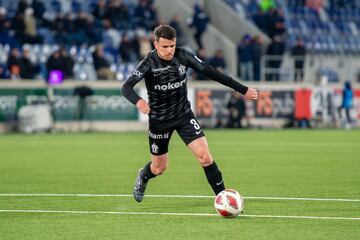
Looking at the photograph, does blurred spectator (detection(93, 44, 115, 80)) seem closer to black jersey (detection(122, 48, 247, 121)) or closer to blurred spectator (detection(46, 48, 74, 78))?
blurred spectator (detection(46, 48, 74, 78))

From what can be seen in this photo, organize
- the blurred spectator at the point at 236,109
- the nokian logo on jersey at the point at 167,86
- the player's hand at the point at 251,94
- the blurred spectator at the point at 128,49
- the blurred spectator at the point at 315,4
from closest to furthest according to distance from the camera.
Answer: the player's hand at the point at 251,94 < the nokian logo on jersey at the point at 167,86 < the blurred spectator at the point at 128,49 < the blurred spectator at the point at 236,109 < the blurred spectator at the point at 315,4

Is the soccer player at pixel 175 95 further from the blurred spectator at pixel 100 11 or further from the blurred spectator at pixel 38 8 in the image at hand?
the blurred spectator at pixel 100 11

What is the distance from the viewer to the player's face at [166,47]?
1129 centimetres

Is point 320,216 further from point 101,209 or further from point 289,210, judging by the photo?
point 101,209

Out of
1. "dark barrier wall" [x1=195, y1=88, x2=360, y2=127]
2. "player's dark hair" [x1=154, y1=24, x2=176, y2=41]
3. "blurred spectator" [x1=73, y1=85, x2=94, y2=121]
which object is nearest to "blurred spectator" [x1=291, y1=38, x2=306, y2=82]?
"dark barrier wall" [x1=195, y1=88, x2=360, y2=127]

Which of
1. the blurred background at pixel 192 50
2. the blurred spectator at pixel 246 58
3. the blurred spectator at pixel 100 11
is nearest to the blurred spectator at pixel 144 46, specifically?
the blurred background at pixel 192 50

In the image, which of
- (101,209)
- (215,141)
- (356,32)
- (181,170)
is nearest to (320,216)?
(101,209)

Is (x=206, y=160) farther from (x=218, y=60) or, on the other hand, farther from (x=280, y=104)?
(x=280, y=104)

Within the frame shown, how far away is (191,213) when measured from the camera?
11328 millimetres

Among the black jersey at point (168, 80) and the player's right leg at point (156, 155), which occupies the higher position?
the black jersey at point (168, 80)

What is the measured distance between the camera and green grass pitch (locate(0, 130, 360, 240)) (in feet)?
A: 32.6

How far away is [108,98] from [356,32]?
14187mm

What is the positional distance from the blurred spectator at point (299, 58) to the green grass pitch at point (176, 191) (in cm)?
1201

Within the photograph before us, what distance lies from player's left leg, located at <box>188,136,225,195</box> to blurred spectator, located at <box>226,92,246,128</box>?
78.0ft
